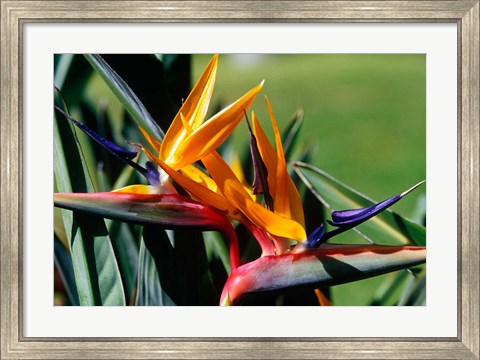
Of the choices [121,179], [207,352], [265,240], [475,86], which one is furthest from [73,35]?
[475,86]

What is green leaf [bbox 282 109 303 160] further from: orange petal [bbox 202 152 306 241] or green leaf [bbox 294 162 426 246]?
orange petal [bbox 202 152 306 241]

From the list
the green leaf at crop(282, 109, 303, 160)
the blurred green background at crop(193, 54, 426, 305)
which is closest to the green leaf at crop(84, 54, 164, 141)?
the blurred green background at crop(193, 54, 426, 305)

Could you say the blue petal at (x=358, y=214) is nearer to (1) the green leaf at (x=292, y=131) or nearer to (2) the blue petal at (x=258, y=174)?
(2) the blue petal at (x=258, y=174)

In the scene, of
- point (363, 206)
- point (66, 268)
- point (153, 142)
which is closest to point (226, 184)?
point (153, 142)

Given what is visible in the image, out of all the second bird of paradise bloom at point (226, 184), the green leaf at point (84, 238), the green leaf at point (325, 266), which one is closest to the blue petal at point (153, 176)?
the second bird of paradise bloom at point (226, 184)

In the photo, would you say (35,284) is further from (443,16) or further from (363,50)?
(443,16)

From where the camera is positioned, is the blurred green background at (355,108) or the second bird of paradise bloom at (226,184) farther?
the blurred green background at (355,108)
